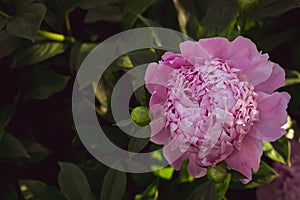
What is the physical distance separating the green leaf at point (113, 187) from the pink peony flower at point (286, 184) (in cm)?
32

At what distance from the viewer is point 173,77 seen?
2.79 feet

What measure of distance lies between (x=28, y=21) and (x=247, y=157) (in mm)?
447

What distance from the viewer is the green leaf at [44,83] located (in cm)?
118

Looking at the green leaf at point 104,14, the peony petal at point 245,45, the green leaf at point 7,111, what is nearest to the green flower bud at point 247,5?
the peony petal at point 245,45

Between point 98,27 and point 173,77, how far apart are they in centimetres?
51

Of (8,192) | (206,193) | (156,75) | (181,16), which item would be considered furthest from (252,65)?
(8,192)

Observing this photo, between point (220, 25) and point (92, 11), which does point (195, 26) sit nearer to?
point (220, 25)

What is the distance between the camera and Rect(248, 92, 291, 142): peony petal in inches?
32.4

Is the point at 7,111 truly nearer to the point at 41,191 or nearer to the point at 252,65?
the point at 41,191

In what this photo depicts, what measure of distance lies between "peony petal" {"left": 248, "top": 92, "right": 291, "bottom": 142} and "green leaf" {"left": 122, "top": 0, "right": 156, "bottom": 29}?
0.41 m

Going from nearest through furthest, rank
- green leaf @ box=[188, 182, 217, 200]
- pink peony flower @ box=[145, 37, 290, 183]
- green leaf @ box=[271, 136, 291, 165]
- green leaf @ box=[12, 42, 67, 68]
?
pink peony flower @ box=[145, 37, 290, 183] < green leaf @ box=[188, 182, 217, 200] < green leaf @ box=[271, 136, 291, 165] < green leaf @ box=[12, 42, 67, 68]

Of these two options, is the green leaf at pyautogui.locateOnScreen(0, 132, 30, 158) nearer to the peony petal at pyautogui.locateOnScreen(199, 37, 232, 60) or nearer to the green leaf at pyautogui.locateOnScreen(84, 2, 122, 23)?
the green leaf at pyautogui.locateOnScreen(84, 2, 122, 23)

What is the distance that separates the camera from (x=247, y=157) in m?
0.85

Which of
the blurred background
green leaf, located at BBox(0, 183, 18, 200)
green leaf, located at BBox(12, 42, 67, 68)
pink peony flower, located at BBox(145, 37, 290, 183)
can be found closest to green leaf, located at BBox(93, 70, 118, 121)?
the blurred background
